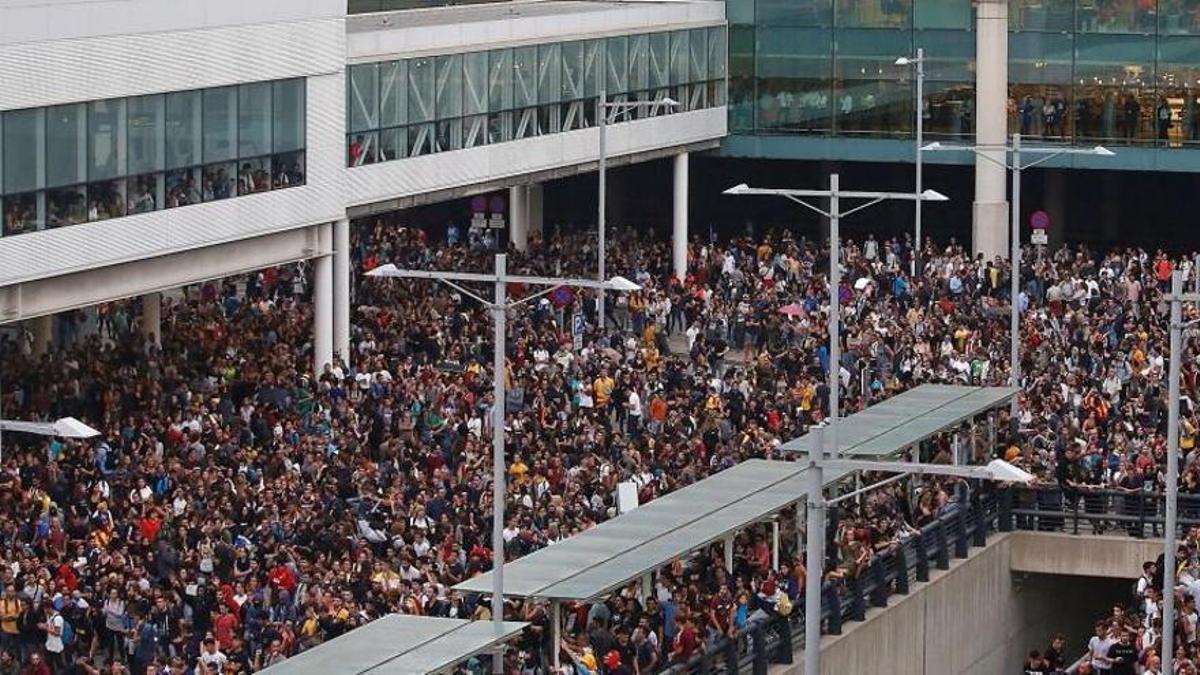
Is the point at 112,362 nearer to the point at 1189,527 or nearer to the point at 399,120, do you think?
the point at 399,120

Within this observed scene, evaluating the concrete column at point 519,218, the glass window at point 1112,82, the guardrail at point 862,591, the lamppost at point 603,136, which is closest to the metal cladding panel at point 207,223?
the lamppost at point 603,136

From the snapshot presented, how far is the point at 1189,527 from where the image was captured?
51188 millimetres

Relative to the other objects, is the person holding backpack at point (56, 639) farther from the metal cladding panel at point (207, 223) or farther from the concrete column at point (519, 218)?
the concrete column at point (519, 218)

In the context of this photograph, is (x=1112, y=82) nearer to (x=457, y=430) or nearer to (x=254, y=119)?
(x=254, y=119)

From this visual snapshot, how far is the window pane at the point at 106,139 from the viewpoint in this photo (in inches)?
2074

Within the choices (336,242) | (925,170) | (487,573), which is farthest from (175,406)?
(925,170)

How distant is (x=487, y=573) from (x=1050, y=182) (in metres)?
46.7

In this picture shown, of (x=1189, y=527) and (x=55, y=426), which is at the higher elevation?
(x=55, y=426)

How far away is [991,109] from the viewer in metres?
80.6

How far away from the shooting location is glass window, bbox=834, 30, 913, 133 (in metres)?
83.2

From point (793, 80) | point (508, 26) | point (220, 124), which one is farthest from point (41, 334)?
point (793, 80)

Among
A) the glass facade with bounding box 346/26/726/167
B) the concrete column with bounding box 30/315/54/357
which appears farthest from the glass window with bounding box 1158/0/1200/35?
the concrete column with bounding box 30/315/54/357

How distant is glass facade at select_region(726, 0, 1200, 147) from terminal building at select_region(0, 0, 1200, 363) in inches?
2.2

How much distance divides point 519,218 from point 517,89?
948cm
